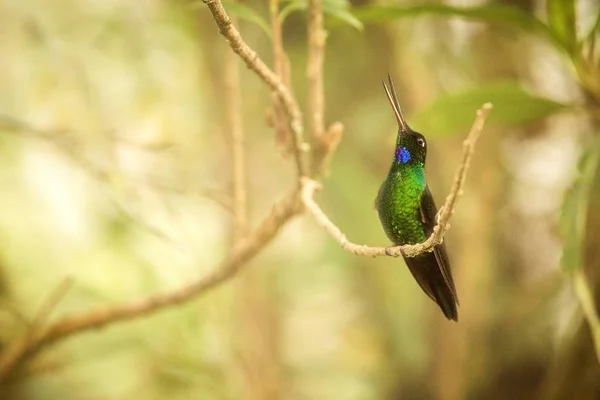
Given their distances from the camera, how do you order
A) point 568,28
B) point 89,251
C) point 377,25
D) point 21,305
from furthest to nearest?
1. point 89,251
2. point 21,305
3. point 377,25
4. point 568,28

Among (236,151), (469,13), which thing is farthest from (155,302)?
(469,13)

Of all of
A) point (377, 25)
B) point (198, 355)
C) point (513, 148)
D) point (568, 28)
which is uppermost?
point (568, 28)

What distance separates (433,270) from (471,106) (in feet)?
1.33

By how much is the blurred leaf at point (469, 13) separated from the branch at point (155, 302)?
0.31m

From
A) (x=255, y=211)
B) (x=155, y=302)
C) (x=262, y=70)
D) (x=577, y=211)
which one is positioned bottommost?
(x=255, y=211)

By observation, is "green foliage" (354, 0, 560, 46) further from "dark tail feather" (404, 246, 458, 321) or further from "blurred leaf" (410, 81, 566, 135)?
"dark tail feather" (404, 246, 458, 321)

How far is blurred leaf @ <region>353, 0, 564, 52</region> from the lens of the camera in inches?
29.4

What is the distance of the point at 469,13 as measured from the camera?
2.54ft

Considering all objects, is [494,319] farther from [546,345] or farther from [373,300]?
[373,300]

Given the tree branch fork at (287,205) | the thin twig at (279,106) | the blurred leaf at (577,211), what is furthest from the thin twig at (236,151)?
the blurred leaf at (577,211)

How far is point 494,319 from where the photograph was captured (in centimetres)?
133

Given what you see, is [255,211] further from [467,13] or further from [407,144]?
[407,144]

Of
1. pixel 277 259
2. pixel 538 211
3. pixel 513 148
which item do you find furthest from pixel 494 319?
pixel 277 259

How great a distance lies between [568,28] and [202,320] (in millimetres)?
1028
